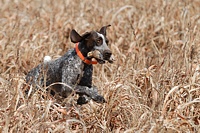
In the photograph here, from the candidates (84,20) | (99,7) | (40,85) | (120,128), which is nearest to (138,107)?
(120,128)

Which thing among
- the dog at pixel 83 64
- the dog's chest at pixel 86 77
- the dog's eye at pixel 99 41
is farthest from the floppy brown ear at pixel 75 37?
the dog's chest at pixel 86 77

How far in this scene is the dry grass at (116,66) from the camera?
18.0 ft

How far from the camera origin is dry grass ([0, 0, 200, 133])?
216 inches

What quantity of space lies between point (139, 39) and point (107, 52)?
330 centimetres

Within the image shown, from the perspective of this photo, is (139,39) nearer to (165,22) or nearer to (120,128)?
(165,22)

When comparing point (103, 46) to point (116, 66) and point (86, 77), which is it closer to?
point (86, 77)

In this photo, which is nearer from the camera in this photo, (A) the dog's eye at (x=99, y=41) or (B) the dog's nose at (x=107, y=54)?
(B) the dog's nose at (x=107, y=54)

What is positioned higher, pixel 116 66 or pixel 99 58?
pixel 99 58

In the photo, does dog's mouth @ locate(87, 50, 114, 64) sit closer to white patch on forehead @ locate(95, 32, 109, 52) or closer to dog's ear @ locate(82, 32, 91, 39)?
white patch on forehead @ locate(95, 32, 109, 52)

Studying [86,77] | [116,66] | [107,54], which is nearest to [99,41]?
[107,54]

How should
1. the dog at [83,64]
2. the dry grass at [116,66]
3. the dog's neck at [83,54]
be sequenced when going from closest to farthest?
the dry grass at [116,66] < the dog at [83,64] < the dog's neck at [83,54]

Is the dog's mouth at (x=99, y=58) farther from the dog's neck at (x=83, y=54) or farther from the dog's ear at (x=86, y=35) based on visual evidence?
the dog's ear at (x=86, y=35)

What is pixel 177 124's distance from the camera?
542 centimetres

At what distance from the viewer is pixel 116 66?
7.50 metres
